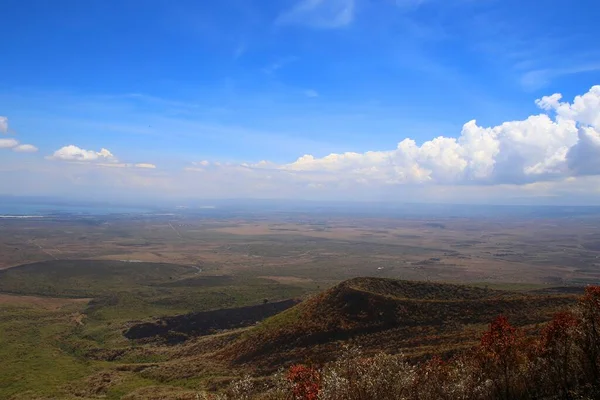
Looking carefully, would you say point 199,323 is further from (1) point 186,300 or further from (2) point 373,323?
(2) point 373,323

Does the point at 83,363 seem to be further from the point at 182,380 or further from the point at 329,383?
the point at 329,383

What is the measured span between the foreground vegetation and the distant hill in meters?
17.6

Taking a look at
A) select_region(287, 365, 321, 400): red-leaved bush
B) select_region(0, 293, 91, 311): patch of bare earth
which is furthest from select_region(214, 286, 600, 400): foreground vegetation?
select_region(0, 293, 91, 311): patch of bare earth

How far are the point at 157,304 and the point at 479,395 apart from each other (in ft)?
259

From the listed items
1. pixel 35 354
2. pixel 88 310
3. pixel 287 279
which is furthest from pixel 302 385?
pixel 287 279

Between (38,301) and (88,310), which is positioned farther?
(38,301)

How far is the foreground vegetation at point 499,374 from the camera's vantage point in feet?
72.4

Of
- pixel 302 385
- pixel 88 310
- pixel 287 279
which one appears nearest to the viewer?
pixel 302 385

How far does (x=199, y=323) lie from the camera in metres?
72.9

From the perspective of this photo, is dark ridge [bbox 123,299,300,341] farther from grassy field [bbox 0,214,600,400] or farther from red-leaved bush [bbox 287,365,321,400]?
red-leaved bush [bbox 287,365,321,400]

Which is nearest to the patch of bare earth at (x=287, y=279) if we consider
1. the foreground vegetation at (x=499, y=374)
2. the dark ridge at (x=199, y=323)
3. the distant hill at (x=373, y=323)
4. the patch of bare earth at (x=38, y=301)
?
the dark ridge at (x=199, y=323)

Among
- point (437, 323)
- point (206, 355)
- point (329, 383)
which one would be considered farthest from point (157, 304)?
point (329, 383)

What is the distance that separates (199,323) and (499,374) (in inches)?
2273

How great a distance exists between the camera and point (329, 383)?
856 inches
